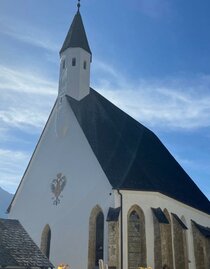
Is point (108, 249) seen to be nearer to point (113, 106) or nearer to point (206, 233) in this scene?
point (206, 233)

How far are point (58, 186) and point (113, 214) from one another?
4.89m

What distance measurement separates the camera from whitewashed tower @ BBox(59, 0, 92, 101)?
2545 cm

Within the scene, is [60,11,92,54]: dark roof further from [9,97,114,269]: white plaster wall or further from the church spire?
[9,97,114,269]: white plaster wall

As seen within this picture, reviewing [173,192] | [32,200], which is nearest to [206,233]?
[173,192]

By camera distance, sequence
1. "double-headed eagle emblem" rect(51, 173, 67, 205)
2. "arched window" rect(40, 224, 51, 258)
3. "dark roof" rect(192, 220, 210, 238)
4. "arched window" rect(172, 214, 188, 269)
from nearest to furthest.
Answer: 1. "arched window" rect(172, 214, 188, 269)
2. "arched window" rect(40, 224, 51, 258)
3. "double-headed eagle emblem" rect(51, 173, 67, 205)
4. "dark roof" rect(192, 220, 210, 238)

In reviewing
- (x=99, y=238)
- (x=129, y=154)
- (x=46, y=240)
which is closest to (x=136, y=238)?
(x=99, y=238)

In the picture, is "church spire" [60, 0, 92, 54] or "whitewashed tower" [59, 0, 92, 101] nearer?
"whitewashed tower" [59, 0, 92, 101]

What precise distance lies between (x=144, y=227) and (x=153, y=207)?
1238 mm

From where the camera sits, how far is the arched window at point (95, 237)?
1936cm

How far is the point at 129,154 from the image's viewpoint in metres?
23.3

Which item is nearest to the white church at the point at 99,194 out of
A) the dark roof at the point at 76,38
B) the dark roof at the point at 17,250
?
the dark roof at the point at 76,38

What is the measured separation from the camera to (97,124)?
23750 mm

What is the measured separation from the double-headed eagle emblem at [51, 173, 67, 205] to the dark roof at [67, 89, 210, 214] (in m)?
2.89

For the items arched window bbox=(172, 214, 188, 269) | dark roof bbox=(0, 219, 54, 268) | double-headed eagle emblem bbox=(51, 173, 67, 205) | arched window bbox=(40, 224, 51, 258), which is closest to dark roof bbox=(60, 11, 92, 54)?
double-headed eagle emblem bbox=(51, 173, 67, 205)
